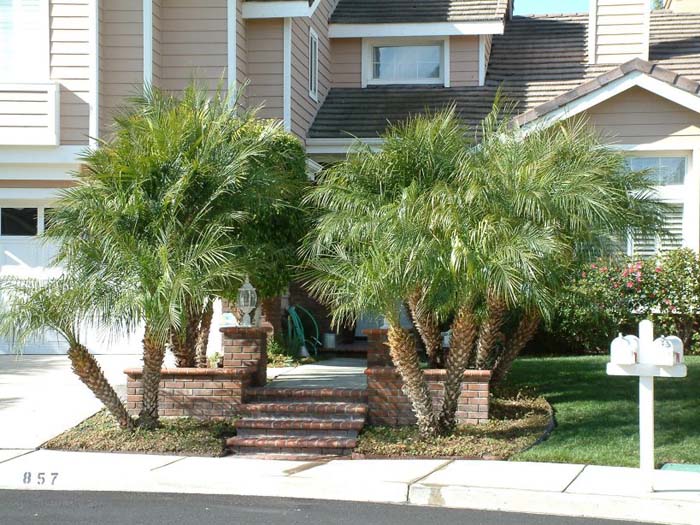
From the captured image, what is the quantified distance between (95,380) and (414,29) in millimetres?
10739

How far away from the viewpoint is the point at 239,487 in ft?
28.8

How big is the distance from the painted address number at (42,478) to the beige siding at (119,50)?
6985mm

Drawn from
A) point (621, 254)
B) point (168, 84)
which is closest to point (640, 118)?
point (621, 254)

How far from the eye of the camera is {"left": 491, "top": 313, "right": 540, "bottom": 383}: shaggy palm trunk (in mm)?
11820

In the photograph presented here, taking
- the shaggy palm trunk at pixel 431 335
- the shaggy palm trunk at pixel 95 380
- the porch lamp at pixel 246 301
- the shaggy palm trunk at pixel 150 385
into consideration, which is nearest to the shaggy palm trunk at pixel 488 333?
the shaggy palm trunk at pixel 431 335

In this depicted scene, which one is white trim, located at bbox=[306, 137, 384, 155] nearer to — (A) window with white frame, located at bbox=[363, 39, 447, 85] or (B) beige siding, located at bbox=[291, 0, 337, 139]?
(B) beige siding, located at bbox=[291, 0, 337, 139]

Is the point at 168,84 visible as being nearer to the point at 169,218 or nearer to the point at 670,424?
the point at 169,218

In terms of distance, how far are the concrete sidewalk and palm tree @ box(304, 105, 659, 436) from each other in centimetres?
147

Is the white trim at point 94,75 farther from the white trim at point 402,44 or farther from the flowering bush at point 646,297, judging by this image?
the flowering bush at point 646,297

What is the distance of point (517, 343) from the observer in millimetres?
11945

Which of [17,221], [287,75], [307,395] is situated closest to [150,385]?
[307,395]

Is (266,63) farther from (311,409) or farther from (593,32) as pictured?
(311,409)

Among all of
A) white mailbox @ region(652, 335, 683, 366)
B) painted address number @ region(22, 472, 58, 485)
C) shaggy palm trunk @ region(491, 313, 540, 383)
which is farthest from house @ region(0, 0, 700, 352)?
white mailbox @ region(652, 335, 683, 366)

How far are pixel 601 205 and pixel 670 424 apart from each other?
249 cm
